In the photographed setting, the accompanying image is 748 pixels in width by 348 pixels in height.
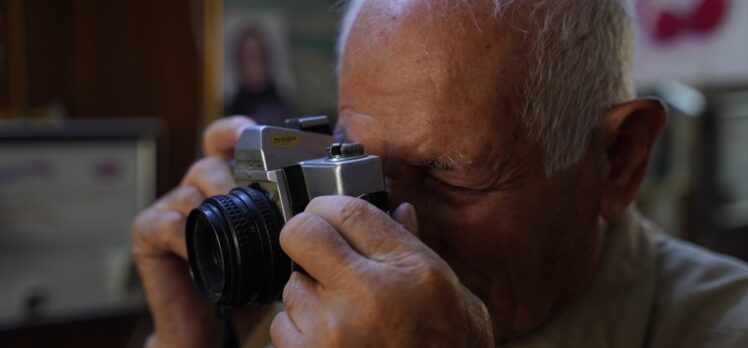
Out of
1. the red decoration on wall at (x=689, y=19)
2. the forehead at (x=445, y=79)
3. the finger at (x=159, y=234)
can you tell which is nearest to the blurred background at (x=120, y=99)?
the red decoration on wall at (x=689, y=19)

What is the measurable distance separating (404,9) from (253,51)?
916 mm

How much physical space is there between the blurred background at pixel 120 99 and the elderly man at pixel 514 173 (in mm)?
654

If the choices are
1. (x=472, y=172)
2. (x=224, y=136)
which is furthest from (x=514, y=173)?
(x=224, y=136)

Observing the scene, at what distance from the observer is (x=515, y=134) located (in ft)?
2.18

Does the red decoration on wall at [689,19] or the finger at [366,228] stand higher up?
the red decoration on wall at [689,19]

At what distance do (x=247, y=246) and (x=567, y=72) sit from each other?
40 centimetres

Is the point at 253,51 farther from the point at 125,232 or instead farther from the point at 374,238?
the point at 374,238

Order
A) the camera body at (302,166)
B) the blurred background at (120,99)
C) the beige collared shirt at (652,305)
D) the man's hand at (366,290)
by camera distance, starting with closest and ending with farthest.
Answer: the man's hand at (366,290), the camera body at (302,166), the beige collared shirt at (652,305), the blurred background at (120,99)

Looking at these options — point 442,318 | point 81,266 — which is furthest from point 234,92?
point 442,318

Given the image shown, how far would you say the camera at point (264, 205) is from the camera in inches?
22.4

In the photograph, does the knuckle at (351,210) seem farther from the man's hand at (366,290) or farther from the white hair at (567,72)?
→ the white hair at (567,72)

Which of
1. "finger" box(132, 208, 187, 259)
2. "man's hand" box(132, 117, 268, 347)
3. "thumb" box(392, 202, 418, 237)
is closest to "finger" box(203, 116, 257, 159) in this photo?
"man's hand" box(132, 117, 268, 347)

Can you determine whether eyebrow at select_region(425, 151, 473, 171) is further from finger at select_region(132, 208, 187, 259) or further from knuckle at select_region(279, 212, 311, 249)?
finger at select_region(132, 208, 187, 259)

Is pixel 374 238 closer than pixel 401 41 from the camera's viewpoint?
Yes
